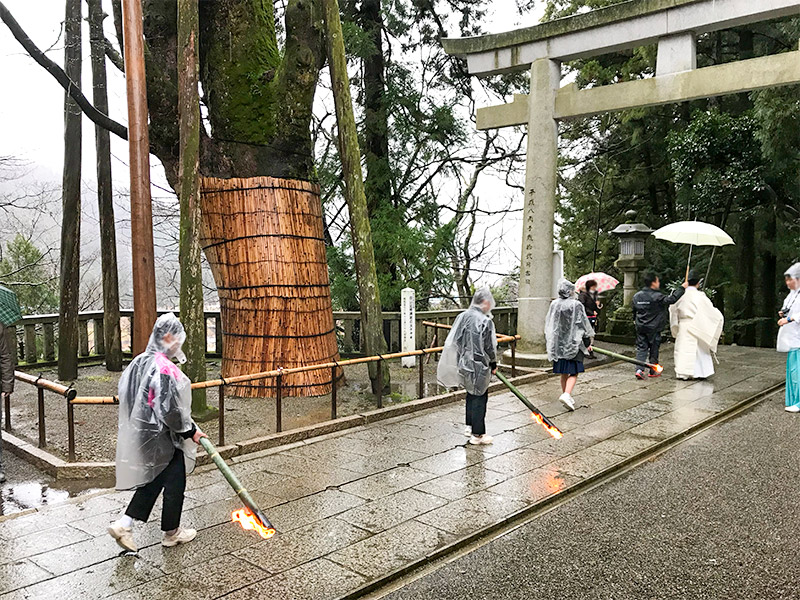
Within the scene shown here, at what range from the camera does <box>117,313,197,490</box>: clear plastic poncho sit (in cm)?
366

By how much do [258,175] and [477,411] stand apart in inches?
173

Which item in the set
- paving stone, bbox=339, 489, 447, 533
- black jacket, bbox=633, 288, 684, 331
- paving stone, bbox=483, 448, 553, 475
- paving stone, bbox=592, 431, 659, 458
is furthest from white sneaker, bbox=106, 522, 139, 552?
black jacket, bbox=633, 288, 684, 331

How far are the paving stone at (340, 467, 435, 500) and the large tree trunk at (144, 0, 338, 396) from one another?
121 inches

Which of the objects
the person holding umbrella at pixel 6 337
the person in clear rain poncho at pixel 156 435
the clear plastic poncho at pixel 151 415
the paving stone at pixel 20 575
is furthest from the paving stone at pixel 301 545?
the person holding umbrella at pixel 6 337

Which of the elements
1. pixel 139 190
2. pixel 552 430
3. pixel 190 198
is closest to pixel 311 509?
pixel 552 430

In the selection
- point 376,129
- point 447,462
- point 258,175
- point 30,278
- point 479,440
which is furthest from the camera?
point 30,278

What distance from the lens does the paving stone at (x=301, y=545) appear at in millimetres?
3623

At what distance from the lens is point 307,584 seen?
11.0ft

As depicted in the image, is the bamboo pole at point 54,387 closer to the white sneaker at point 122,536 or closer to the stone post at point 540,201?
the white sneaker at point 122,536

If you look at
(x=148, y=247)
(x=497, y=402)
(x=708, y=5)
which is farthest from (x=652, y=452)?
(x=708, y=5)

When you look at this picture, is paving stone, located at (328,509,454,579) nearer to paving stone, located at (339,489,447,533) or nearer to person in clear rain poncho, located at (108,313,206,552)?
paving stone, located at (339,489,447,533)

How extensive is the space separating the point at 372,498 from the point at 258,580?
1.39 metres

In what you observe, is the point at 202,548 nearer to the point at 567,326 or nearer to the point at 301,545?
the point at 301,545

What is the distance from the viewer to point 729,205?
15.7 metres
